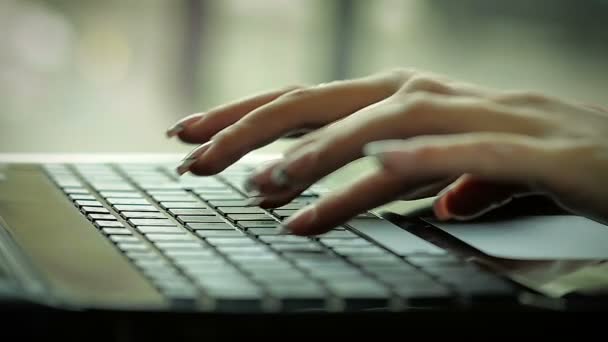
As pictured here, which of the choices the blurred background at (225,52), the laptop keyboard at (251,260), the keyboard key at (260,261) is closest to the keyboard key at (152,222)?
the laptop keyboard at (251,260)

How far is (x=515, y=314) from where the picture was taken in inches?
18.3

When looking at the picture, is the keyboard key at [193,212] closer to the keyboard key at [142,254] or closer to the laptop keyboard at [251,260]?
the laptop keyboard at [251,260]

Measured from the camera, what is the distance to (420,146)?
0.57 meters

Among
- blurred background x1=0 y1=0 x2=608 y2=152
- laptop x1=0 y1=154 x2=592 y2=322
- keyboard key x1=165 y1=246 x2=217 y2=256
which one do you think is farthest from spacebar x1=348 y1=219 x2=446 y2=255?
blurred background x1=0 y1=0 x2=608 y2=152

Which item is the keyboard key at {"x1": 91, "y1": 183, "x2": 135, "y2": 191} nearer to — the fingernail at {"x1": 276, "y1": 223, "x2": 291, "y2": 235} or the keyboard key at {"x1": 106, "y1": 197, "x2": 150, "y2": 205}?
the keyboard key at {"x1": 106, "y1": 197, "x2": 150, "y2": 205}

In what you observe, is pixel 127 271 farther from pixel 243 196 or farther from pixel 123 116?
pixel 123 116

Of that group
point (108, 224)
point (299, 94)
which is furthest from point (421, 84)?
point (108, 224)

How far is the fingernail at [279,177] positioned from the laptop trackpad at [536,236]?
117 mm

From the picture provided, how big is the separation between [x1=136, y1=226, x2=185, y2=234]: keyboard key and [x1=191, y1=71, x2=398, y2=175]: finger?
0.12 m

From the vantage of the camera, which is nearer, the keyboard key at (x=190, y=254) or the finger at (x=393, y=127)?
the keyboard key at (x=190, y=254)

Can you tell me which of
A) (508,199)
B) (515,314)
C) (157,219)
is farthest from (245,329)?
(508,199)

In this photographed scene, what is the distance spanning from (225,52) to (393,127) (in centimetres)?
257

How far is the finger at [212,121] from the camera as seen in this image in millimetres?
816

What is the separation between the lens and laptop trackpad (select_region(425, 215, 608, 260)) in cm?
61
